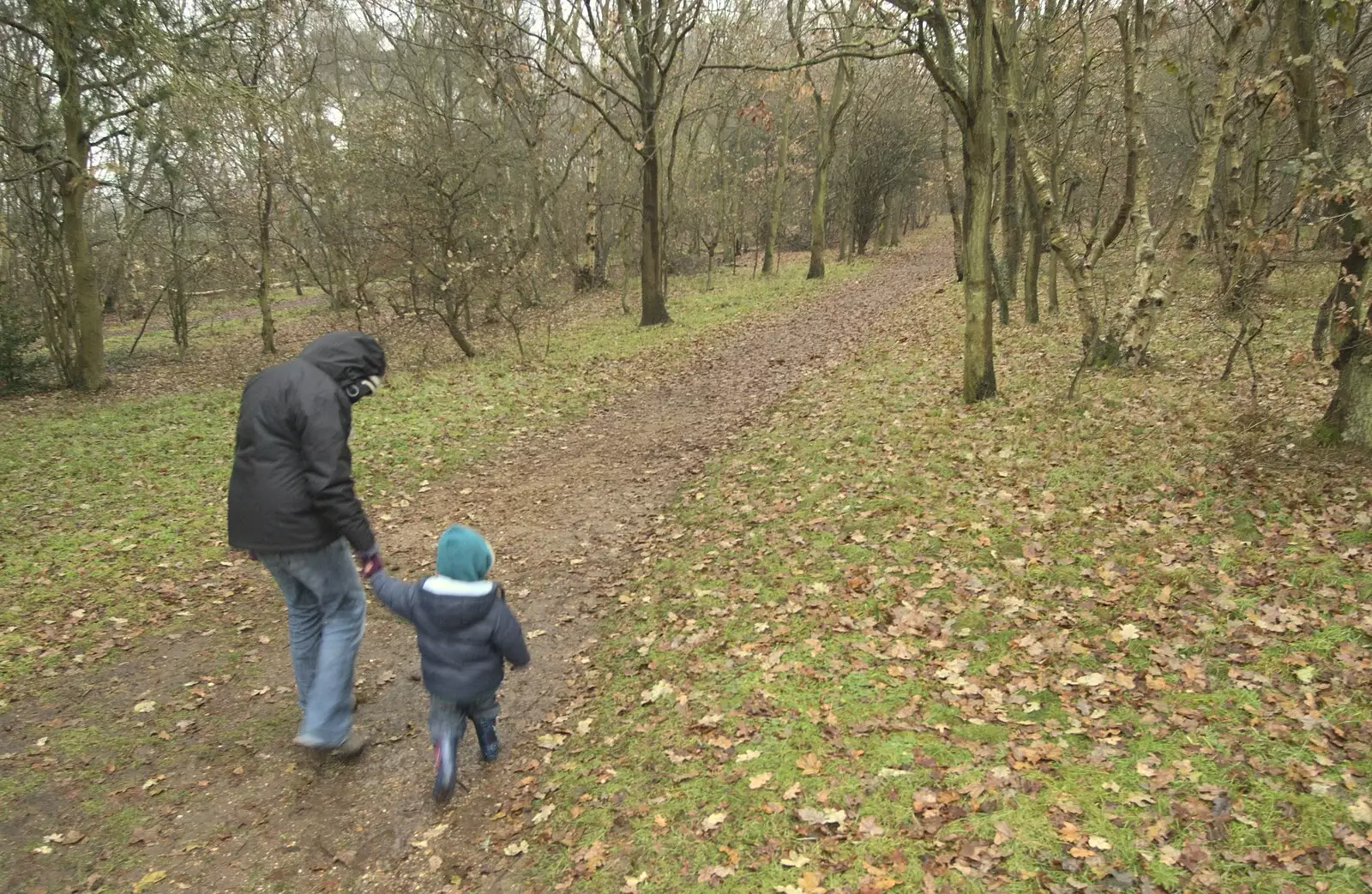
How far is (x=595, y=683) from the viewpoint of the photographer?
521 cm

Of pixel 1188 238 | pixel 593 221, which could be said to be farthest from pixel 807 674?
pixel 593 221

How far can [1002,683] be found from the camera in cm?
445

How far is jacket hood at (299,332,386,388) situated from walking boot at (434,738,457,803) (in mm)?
2121

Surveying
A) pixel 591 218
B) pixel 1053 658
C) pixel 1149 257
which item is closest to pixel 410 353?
pixel 591 218

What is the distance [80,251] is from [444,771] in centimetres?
1783

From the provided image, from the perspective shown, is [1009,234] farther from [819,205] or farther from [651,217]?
[819,205]

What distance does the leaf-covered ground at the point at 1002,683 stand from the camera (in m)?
3.35

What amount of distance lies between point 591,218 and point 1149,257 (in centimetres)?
2011

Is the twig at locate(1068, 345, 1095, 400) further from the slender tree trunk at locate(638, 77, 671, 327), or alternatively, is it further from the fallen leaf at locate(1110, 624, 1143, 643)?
the slender tree trunk at locate(638, 77, 671, 327)

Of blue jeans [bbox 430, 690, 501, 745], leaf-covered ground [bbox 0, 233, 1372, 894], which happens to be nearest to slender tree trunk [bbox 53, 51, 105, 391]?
leaf-covered ground [bbox 0, 233, 1372, 894]

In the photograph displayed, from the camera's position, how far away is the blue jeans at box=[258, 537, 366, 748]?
4234 millimetres

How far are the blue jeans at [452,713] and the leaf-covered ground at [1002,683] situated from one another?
0.56 metres

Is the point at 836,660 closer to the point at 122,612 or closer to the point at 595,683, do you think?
the point at 595,683

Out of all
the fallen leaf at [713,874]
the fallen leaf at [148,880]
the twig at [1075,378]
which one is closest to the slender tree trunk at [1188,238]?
the twig at [1075,378]
